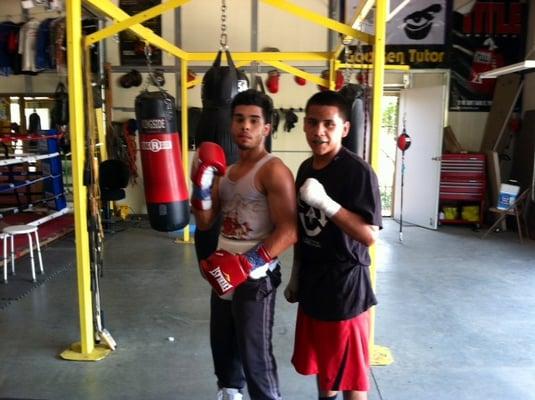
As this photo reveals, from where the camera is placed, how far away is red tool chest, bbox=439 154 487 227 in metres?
7.41

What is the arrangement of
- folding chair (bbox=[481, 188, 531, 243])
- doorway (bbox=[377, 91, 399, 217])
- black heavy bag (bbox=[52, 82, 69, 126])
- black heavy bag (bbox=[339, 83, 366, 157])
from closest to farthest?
black heavy bag (bbox=[339, 83, 366, 157]), black heavy bag (bbox=[52, 82, 69, 126]), folding chair (bbox=[481, 188, 531, 243]), doorway (bbox=[377, 91, 399, 217])

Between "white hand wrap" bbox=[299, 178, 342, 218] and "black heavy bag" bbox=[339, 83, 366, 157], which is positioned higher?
"black heavy bag" bbox=[339, 83, 366, 157]

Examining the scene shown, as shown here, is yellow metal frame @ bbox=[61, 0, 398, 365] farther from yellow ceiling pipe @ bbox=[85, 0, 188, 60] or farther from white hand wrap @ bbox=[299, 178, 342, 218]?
white hand wrap @ bbox=[299, 178, 342, 218]

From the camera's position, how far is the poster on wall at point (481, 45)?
7.66 meters

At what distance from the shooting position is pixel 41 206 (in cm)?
727

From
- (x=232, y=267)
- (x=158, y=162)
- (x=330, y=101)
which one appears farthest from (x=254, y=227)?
(x=158, y=162)

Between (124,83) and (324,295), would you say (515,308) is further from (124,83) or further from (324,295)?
(124,83)

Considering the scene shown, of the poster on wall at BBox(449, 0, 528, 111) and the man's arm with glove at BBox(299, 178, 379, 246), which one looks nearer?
the man's arm with glove at BBox(299, 178, 379, 246)

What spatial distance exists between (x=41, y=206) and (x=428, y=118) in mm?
6087

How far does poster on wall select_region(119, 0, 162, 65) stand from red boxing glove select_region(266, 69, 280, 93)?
184 cm

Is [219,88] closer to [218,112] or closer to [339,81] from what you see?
[218,112]

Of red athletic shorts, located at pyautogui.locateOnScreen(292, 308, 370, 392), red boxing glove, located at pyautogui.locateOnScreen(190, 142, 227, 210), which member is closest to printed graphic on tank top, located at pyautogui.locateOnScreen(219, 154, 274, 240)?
red boxing glove, located at pyautogui.locateOnScreen(190, 142, 227, 210)

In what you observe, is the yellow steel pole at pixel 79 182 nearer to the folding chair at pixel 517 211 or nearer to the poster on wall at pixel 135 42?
the poster on wall at pixel 135 42

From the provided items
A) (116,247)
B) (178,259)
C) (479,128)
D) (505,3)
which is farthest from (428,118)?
(116,247)
